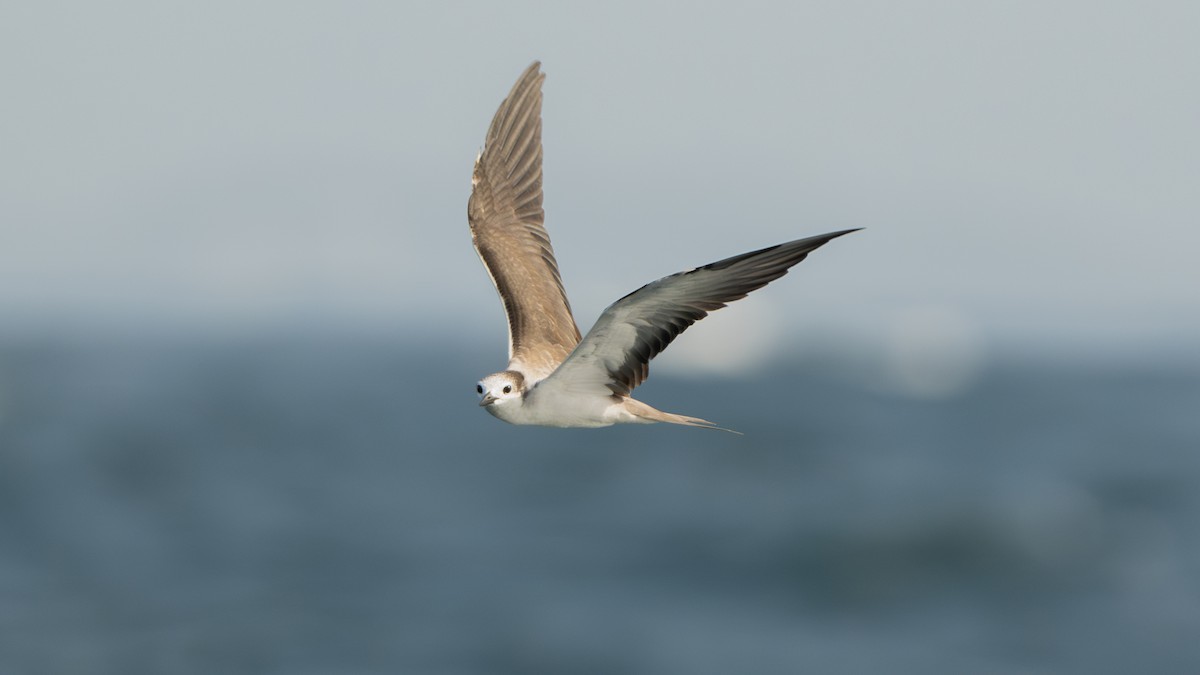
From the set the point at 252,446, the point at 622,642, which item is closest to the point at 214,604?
the point at 622,642

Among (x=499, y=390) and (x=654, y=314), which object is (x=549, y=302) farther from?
(x=654, y=314)

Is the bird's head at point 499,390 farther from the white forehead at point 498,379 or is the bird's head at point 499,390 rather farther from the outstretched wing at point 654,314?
the outstretched wing at point 654,314

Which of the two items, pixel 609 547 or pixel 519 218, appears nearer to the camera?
pixel 519 218

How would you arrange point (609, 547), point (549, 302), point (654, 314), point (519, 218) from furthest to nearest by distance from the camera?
point (609, 547) < point (519, 218) < point (549, 302) < point (654, 314)

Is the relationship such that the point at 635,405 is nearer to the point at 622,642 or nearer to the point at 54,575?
the point at 622,642

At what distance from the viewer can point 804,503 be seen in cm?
8319

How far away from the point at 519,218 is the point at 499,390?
178 inches

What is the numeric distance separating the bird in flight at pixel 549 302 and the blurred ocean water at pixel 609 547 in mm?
36885

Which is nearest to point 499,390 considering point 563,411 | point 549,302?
point 563,411

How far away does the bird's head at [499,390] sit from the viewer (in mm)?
17547

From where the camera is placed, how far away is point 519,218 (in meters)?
21.6

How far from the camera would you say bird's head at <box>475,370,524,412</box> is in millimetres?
17547

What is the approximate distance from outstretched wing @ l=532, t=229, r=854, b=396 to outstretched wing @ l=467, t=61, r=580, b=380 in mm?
2271

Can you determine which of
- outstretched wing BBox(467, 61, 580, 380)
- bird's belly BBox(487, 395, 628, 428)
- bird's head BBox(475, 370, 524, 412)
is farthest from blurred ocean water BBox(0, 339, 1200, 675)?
bird's head BBox(475, 370, 524, 412)
